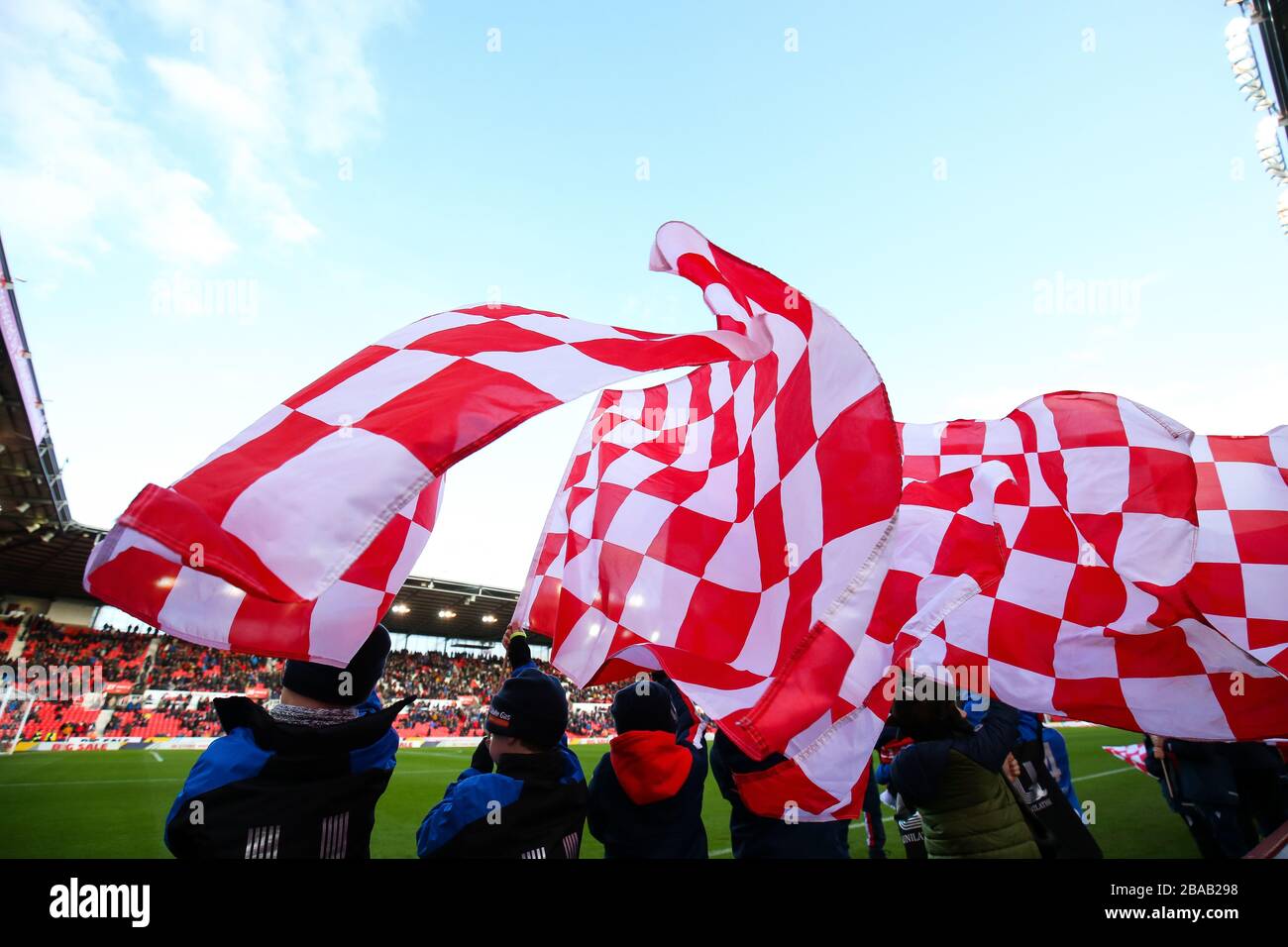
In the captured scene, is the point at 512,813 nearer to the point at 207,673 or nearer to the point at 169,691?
the point at 169,691

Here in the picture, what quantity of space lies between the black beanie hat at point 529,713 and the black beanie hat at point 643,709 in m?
0.58

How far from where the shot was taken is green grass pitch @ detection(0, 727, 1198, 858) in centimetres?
659

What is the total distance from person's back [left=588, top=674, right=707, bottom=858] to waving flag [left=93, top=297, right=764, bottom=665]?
1.27 metres

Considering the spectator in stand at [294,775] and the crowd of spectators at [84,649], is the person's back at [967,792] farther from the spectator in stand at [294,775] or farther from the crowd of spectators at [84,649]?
the crowd of spectators at [84,649]

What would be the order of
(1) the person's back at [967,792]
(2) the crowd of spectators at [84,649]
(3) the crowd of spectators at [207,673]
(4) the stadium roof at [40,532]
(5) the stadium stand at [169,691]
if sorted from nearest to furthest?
(1) the person's back at [967,792] < (4) the stadium roof at [40,532] < (5) the stadium stand at [169,691] < (2) the crowd of spectators at [84,649] < (3) the crowd of spectators at [207,673]

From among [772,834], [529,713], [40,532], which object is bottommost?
[772,834]

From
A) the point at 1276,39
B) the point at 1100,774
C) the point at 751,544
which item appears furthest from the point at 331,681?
the point at 1276,39

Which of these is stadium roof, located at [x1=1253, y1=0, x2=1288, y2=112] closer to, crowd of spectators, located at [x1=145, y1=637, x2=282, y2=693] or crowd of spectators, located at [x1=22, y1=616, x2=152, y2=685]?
crowd of spectators, located at [x1=145, y1=637, x2=282, y2=693]

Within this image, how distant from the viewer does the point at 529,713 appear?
2248 mm

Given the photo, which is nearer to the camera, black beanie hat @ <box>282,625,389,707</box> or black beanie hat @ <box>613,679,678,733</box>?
black beanie hat @ <box>282,625,389,707</box>

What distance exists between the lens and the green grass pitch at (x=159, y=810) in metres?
6.59

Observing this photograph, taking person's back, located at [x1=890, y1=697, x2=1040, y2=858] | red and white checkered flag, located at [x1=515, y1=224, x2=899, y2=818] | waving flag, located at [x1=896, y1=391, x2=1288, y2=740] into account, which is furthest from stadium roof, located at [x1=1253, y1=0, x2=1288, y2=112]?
person's back, located at [x1=890, y1=697, x2=1040, y2=858]

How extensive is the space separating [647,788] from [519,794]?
870 mm

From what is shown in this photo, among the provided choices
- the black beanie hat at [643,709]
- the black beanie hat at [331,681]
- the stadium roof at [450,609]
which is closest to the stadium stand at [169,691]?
the stadium roof at [450,609]
